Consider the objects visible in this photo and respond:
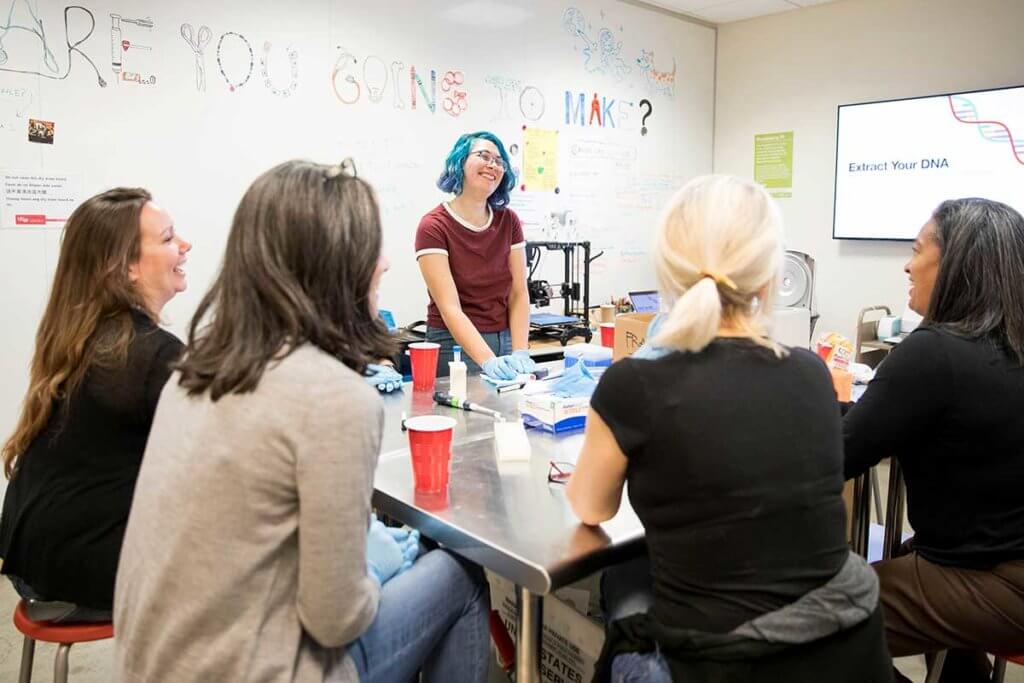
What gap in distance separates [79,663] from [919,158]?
15.0ft

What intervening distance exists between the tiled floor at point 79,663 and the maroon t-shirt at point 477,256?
142 centimetres

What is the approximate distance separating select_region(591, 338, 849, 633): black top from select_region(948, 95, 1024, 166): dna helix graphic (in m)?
3.74

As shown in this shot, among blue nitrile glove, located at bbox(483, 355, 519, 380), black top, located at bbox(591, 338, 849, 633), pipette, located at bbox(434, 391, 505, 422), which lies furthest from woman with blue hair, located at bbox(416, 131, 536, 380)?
black top, located at bbox(591, 338, 849, 633)

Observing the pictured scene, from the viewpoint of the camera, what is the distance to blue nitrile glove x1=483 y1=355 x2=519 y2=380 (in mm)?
2211

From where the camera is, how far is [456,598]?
135 cm

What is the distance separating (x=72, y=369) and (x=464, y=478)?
738 millimetres

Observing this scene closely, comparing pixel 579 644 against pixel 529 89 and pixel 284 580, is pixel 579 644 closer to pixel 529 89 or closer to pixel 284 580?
pixel 284 580

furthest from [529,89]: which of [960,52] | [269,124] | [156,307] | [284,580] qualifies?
[284,580]

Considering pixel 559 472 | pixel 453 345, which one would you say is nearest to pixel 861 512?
pixel 559 472

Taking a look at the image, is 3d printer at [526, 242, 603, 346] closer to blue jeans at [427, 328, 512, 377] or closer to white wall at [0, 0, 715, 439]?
white wall at [0, 0, 715, 439]

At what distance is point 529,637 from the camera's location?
50.4 inches

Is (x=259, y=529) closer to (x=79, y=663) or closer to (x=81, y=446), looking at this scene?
(x=81, y=446)

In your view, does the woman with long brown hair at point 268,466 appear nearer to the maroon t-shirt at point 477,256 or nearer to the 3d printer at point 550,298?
the maroon t-shirt at point 477,256

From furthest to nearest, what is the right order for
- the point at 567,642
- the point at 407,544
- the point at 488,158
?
the point at 488,158 → the point at 567,642 → the point at 407,544
